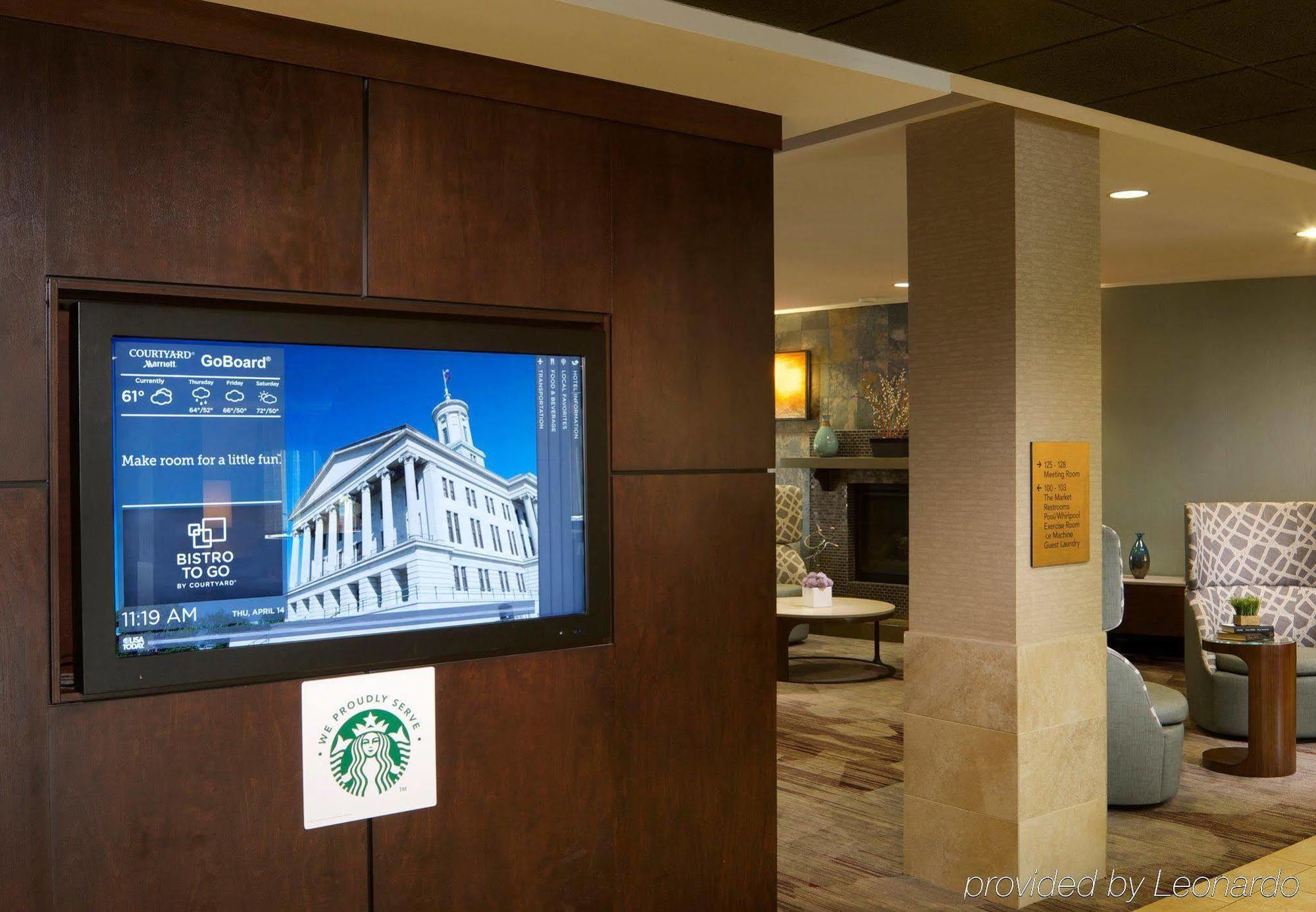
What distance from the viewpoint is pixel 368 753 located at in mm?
2730

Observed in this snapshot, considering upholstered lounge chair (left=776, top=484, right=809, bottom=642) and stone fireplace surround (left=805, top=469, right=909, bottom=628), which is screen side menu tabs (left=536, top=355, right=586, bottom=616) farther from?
stone fireplace surround (left=805, top=469, right=909, bottom=628)

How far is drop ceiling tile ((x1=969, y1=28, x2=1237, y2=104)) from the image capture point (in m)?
3.09

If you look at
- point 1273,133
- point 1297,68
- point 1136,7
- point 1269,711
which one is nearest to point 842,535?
point 1269,711

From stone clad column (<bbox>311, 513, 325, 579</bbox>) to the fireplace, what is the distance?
6.96 meters

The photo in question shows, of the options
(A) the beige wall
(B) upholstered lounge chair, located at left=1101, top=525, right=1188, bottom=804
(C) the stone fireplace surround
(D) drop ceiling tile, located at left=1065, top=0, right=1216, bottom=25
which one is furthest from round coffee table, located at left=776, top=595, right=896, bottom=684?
(D) drop ceiling tile, located at left=1065, top=0, right=1216, bottom=25

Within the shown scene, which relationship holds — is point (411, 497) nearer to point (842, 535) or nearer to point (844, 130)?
point (844, 130)

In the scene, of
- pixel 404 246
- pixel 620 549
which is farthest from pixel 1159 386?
pixel 404 246

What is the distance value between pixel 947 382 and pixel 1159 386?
16.7ft

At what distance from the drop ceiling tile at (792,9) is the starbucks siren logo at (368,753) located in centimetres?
181

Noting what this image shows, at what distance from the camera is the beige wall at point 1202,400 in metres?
7.87

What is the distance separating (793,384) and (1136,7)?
7128mm

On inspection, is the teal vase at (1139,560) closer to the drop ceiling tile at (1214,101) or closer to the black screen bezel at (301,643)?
the drop ceiling tile at (1214,101)

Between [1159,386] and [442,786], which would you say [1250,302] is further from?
[442,786]

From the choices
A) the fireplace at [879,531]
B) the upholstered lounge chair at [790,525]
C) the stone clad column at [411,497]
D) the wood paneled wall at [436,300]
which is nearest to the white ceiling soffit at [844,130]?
the wood paneled wall at [436,300]
